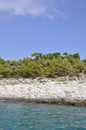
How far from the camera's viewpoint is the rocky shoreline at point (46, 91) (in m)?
58.1

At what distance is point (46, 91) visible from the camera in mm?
63344

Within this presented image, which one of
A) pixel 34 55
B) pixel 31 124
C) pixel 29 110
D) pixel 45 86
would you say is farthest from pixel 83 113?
pixel 34 55

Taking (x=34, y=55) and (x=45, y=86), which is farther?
(x=34, y=55)

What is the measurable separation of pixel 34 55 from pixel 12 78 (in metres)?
33.9

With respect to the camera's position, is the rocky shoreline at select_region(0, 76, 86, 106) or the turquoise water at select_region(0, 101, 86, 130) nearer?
the turquoise water at select_region(0, 101, 86, 130)

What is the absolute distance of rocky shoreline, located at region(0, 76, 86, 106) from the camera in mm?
58072

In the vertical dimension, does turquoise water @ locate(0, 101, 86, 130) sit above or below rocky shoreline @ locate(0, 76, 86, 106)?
below

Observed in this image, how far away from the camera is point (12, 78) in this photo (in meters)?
80.8

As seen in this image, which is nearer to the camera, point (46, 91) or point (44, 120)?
point (44, 120)

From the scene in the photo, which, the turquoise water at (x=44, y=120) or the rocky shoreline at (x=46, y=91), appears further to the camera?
the rocky shoreline at (x=46, y=91)

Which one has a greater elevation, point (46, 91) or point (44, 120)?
point (46, 91)

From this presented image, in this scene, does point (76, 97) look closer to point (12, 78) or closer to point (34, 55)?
point (12, 78)

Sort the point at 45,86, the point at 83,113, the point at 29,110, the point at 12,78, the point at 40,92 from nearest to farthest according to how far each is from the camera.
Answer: the point at 83,113 → the point at 29,110 → the point at 40,92 → the point at 45,86 → the point at 12,78

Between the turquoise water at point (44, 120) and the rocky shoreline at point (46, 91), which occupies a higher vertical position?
the rocky shoreline at point (46, 91)
